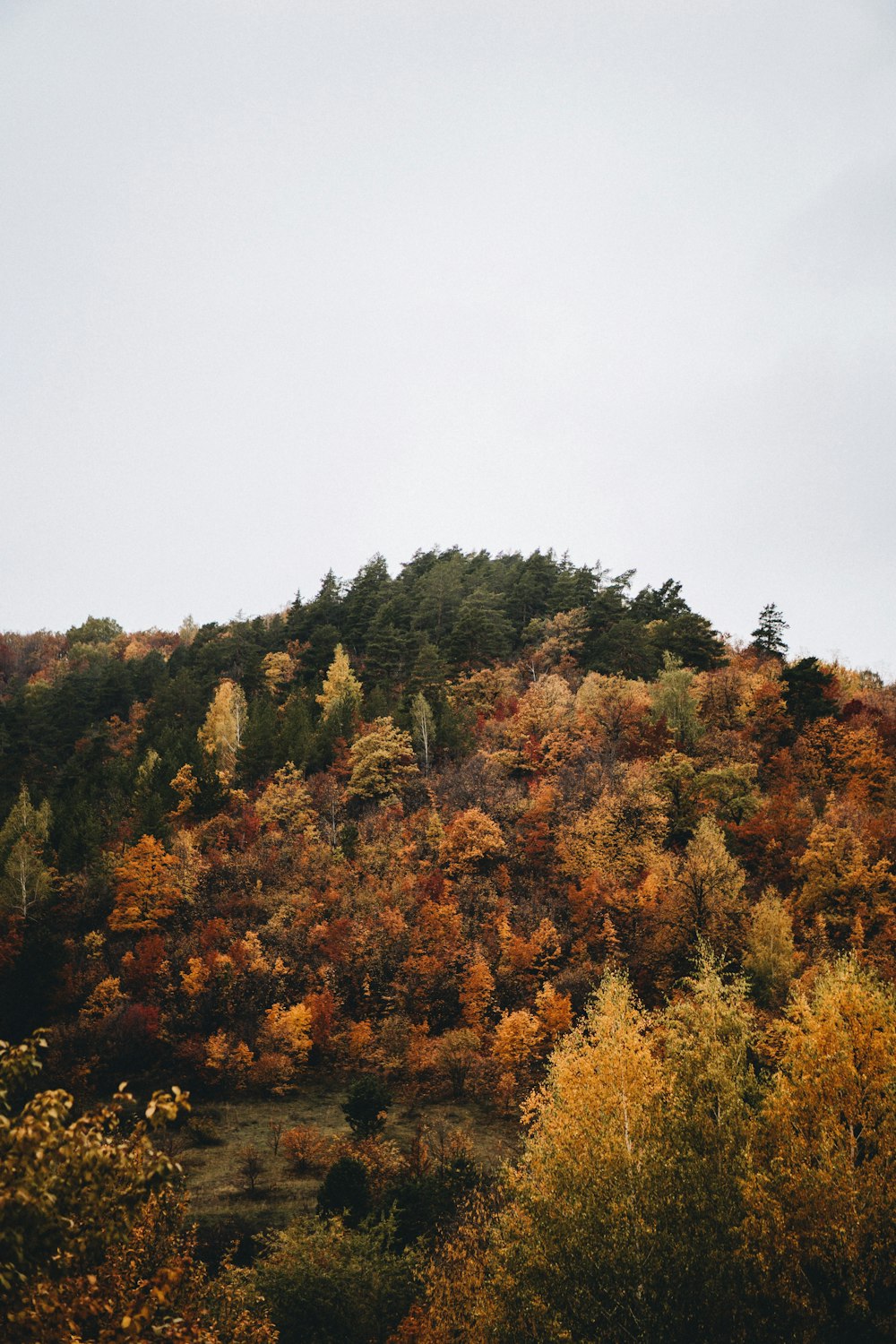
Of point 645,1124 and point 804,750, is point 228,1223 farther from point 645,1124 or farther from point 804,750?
Answer: point 804,750

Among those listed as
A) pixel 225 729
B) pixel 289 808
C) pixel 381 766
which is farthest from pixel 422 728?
pixel 225 729

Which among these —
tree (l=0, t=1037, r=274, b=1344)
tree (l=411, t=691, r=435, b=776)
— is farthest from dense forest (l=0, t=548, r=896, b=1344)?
tree (l=411, t=691, r=435, b=776)

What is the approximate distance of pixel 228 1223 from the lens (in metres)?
32.8

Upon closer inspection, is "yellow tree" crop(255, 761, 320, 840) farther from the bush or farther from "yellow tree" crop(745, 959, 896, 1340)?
"yellow tree" crop(745, 959, 896, 1340)

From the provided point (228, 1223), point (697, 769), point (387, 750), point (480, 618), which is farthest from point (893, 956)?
point (480, 618)

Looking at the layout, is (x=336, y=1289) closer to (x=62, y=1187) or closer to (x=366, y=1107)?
(x=366, y=1107)

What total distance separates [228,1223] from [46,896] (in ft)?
127

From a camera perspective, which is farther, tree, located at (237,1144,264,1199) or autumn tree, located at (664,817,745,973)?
autumn tree, located at (664,817,745,973)

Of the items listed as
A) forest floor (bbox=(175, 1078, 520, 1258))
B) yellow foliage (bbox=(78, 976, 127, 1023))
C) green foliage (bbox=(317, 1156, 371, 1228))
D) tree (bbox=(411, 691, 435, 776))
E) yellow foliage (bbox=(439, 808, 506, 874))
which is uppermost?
tree (bbox=(411, 691, 435, 776))

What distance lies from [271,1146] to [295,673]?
6040cm

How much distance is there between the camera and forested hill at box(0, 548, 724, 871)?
7419cm

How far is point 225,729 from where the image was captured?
82.1 m

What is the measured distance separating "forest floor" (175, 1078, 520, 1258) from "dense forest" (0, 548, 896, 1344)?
26.6 inches

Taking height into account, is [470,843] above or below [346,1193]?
above
